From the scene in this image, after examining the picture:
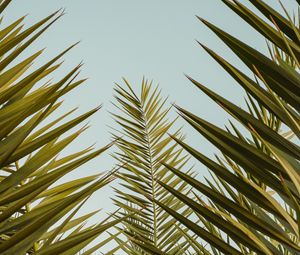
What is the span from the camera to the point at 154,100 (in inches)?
116

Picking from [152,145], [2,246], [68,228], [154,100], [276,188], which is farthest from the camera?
[154,100]

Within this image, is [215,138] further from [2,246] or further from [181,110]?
[2,246]

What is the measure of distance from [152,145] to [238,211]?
2030 millimetres

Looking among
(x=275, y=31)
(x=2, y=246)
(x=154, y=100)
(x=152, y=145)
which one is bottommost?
(x=2, y=246)

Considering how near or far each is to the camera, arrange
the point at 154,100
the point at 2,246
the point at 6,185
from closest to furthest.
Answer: the point at 2,246 → the point at 6,185 → the point at 154,100

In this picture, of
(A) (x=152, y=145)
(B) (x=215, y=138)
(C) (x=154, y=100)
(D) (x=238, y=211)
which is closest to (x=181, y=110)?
(B) (x=215, y=138)

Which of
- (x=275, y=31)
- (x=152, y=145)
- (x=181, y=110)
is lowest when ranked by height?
(x=181, y=110)

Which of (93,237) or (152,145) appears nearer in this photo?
(93,237)

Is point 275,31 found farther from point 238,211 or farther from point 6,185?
point 6,185

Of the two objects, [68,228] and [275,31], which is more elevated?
[275,31]

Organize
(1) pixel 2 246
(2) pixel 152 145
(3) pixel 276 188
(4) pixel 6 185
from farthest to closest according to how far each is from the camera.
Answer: (2) pixel 152 145
(3) pixel 276 188
(4) pixel 6 185
(1) pixel 2 246

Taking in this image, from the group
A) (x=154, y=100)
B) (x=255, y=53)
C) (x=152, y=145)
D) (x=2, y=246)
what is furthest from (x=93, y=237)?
(x=154, y=100)

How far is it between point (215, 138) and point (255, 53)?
17 cm

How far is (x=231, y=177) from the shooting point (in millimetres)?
749
